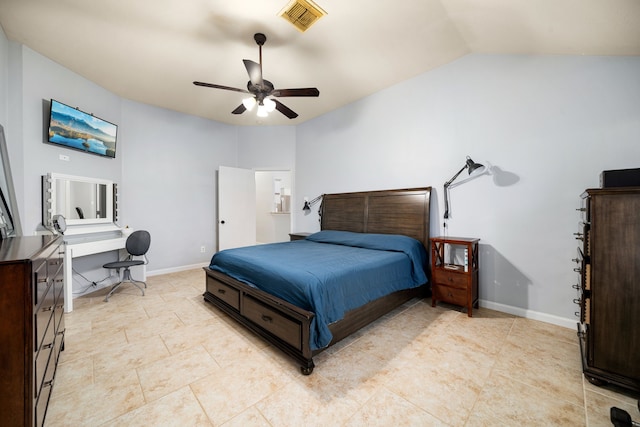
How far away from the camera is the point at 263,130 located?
5500 millimetres

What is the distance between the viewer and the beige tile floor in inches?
56.9

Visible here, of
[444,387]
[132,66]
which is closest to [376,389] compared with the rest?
[444,387]

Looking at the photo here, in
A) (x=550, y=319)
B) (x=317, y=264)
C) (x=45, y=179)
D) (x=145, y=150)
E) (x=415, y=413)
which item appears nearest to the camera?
(x=415, y=413)

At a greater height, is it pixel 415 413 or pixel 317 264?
pixel 317 264

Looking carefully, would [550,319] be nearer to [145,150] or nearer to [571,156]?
[571,156]

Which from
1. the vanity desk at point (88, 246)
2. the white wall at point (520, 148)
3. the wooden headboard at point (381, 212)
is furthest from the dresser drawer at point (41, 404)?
the white wall at point (520, 148)

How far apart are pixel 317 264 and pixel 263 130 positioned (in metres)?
4.10

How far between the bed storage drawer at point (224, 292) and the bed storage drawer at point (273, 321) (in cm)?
15

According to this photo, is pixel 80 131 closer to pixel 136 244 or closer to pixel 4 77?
pixel 4 77

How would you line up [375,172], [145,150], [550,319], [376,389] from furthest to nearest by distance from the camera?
1. [145,150]
2. [375,172]
3. [550,319]
4. [376,389]

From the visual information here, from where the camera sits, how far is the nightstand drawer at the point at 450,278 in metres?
2.76

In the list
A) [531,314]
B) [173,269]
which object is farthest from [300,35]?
[173,269]

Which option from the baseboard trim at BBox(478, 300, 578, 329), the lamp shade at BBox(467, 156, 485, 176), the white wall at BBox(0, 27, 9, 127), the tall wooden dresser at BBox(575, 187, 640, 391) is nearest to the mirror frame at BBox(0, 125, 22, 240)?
the white wall at BBox(0, 27, 9, 127)

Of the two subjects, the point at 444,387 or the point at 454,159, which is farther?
the point at 454,159
